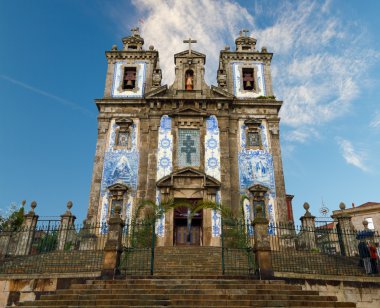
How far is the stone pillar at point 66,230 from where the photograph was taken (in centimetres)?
1700

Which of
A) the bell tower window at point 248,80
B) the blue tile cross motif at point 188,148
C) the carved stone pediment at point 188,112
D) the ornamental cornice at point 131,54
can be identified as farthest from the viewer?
the ornamental cornice at point 131,54

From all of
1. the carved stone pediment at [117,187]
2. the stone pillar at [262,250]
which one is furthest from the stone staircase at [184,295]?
the carved stone pediment at [117,187]

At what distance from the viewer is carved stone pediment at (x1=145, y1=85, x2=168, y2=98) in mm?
21422

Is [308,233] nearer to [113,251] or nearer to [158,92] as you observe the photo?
[113,251]

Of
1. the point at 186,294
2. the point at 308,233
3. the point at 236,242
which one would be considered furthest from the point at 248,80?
the point at 186,294

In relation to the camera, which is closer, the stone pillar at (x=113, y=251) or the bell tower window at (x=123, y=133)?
the stone pillar at (x=113, y=251)

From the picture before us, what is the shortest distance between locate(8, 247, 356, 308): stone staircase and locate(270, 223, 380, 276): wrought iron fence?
3045mm

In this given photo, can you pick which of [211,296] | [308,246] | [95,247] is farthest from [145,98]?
[211,296]

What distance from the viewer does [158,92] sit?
2153 centimetres

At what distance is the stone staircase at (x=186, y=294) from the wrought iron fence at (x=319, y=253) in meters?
3.04

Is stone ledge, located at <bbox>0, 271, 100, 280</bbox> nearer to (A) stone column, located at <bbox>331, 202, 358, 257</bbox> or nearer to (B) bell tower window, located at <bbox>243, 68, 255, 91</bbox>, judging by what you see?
(A) stone column, located at <bbox>331, 202, 358, 257</bbox>

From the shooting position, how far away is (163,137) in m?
20.8

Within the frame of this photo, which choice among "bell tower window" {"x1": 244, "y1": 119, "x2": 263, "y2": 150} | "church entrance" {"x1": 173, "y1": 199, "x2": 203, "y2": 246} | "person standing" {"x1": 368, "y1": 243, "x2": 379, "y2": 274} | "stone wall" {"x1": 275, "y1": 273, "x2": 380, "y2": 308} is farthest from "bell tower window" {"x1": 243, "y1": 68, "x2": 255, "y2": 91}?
"stone wall" {"x1": 275, "y1": 273, "x2": 380, "y2": 308}

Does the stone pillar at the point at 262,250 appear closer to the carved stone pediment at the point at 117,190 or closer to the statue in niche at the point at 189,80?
the carved stone pediment at the point at 117,190
